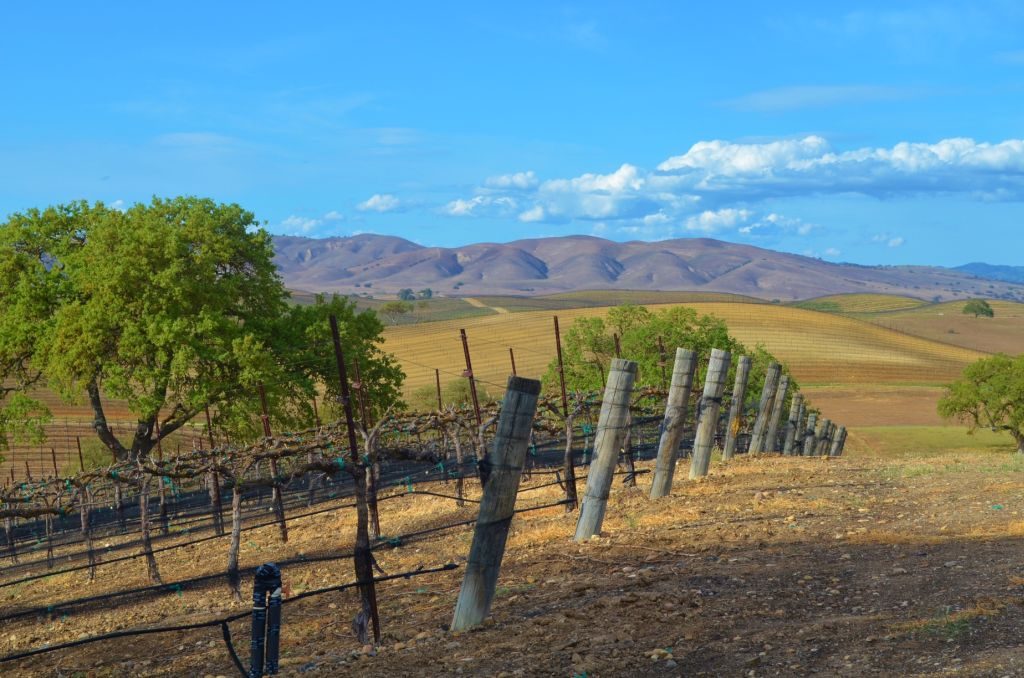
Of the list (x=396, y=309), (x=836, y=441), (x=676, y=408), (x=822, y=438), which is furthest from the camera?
(x=396, y=309)

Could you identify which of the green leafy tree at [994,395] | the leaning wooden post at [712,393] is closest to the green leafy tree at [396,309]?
the green leafy tree at [994,395]

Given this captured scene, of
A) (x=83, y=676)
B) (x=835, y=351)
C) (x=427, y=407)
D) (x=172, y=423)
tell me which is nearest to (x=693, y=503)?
(x=83, y=676)

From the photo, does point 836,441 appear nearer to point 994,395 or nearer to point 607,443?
point 994,395

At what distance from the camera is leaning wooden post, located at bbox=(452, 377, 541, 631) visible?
8.57 metres

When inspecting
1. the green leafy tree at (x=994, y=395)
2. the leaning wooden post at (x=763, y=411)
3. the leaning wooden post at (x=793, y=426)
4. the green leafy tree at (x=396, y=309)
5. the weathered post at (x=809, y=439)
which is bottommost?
the green leafy tree at (x=994, y=395)

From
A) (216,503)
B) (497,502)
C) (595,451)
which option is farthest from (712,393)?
(216,503)

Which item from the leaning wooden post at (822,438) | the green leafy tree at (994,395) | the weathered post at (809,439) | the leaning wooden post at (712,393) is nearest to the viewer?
the leaning wooden post at (712,393)

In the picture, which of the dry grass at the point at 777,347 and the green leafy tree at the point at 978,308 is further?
the green leafy tree at the point at 978,308

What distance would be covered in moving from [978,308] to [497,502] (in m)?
194

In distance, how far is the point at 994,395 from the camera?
57250 millimetres

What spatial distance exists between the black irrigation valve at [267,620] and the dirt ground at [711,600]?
0.33 m

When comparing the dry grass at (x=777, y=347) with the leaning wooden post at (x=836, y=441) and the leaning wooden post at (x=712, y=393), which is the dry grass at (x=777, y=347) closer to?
the leaning wooden post at (x=836, y=441)

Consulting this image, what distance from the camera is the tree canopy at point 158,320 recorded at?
103 ft

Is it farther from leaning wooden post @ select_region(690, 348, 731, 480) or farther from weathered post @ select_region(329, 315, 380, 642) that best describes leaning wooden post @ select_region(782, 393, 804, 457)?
weathered post @ select_region(329, 315, 380, 642)
